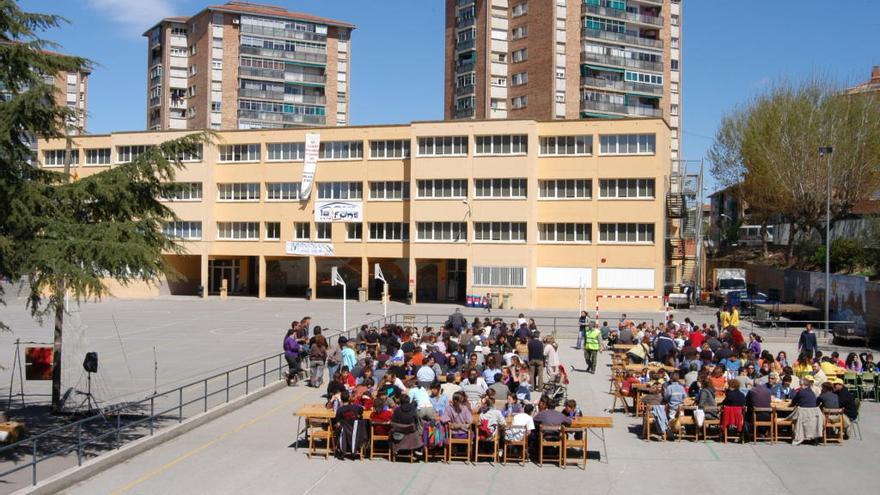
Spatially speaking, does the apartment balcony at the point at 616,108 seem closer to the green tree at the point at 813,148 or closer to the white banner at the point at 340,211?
the green tree at the point at 813,148

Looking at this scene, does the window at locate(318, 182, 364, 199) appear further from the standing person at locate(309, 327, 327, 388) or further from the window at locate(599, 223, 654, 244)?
the standing person at locate(309, 327, 327, 388)

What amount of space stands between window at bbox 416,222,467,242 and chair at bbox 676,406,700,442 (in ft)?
134

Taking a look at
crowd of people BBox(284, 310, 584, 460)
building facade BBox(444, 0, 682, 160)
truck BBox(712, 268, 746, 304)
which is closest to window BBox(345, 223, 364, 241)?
building facade BBox(444, 0, 682, 160)

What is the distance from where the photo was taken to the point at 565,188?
55.9 metres

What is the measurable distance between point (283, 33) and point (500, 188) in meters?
48.6

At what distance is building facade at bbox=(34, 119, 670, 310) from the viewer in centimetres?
5434

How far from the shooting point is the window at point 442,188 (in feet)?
187

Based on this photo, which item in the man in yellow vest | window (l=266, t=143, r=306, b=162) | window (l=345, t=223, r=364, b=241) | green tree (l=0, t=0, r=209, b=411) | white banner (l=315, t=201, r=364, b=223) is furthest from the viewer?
window (l=266, t=143, r=306, b=162)

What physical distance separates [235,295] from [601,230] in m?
30.0

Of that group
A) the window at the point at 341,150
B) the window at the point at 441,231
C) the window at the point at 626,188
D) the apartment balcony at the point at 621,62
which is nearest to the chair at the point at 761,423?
the window at the point at 626,188

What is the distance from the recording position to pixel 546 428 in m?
14.5

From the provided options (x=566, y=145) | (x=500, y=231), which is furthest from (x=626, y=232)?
(x=500, y=231)

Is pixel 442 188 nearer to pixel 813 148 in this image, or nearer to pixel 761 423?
pixel 813 148

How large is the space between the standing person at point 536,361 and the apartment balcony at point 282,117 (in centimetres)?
7691
